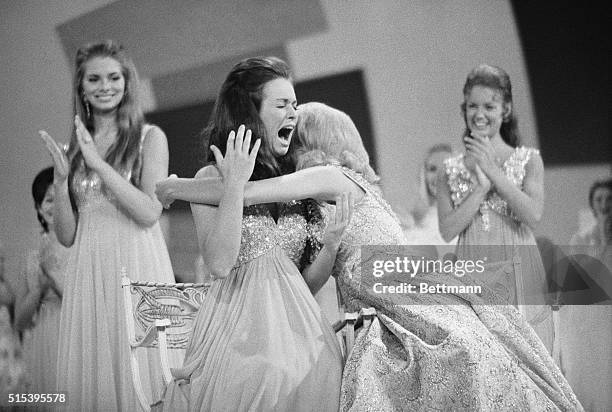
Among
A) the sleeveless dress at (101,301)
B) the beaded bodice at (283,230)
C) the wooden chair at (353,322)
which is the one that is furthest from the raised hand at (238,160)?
the sleeveless dress at (101,301)

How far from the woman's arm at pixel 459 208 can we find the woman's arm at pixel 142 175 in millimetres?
1217

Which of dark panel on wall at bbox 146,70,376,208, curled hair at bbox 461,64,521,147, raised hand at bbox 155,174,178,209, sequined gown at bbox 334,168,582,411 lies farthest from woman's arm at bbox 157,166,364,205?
dark panel on wall at bbox 146,70,376,208

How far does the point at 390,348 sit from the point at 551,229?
2.30 metres

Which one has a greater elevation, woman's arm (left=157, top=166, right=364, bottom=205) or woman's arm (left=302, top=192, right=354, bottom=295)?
woman's arm (left=157, top=166, right=364, bottom=205)

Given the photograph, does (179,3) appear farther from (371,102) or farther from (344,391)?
(344,391)

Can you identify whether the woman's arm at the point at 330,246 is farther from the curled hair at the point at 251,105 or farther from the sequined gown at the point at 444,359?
the curled hair at the point at 251,105

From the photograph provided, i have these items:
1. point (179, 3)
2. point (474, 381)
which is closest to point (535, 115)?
point (179, 3)

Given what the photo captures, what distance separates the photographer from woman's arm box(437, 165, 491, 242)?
12.2ft

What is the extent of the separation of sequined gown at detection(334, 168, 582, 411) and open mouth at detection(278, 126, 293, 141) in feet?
1.45

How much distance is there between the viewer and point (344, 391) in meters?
2.33

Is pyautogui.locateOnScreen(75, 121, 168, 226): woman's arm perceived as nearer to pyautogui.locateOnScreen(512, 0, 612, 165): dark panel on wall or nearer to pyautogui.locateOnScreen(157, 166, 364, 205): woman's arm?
pyautogui.locateOnScreen(157, 166, 364, 205): woman's arm

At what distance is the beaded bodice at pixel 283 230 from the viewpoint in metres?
2.55

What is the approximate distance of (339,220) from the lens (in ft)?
8.03

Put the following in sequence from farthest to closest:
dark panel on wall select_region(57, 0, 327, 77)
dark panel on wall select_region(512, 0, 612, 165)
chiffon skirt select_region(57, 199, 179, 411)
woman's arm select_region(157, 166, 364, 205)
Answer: dark panel on wall select_region(512, 0, 612, 165) → dark panel on wall select_region(57, 0, 327, 77) → chiffon skirt select_region(57, 199, 179, 411) → woman's arm select_region(157, 166, 364, 205)
